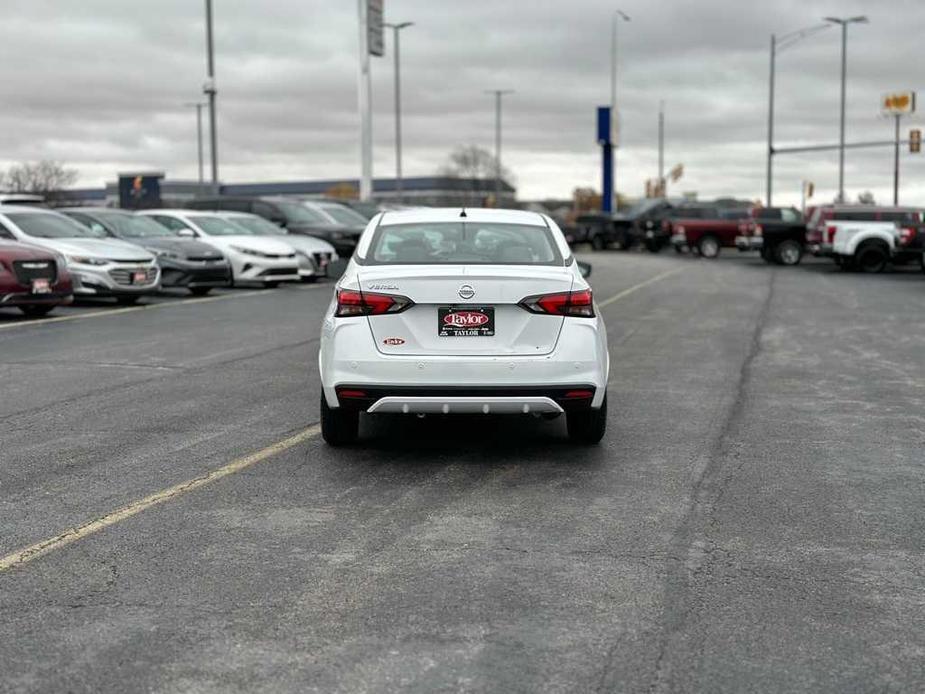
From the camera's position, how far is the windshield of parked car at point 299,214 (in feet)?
100

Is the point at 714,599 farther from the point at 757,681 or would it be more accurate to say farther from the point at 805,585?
the point at 757,681

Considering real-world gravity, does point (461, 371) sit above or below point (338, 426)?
above

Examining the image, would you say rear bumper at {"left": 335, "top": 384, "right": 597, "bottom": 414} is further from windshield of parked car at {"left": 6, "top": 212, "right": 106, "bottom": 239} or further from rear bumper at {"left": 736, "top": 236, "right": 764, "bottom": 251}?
rear bumper at {"left": 736, "top": 236, "right": 764, "bottom": 251}

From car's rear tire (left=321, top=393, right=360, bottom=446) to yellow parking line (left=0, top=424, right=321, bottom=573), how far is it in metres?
0.29

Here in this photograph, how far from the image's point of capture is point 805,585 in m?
5.00

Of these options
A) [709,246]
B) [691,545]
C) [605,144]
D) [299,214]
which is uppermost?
[605,144]

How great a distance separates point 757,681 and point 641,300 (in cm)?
1781

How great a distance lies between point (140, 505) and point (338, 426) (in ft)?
5.65

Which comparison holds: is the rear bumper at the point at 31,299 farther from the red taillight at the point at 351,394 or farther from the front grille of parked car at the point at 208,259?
the red taillight at the point at 351,394

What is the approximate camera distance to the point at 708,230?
44531mm

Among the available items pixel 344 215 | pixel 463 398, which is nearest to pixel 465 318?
pixel 463 398

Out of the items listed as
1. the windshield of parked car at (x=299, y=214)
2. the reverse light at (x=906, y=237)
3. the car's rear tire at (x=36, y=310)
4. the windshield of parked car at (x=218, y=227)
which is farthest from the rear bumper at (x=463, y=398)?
the reverse light at (x=906, y=237)

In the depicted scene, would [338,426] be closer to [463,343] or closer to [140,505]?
[463,343]

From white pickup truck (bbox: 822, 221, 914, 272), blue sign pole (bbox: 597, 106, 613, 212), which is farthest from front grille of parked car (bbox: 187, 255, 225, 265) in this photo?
blue sign pole (bbox: 597, 106, 613, 212)
